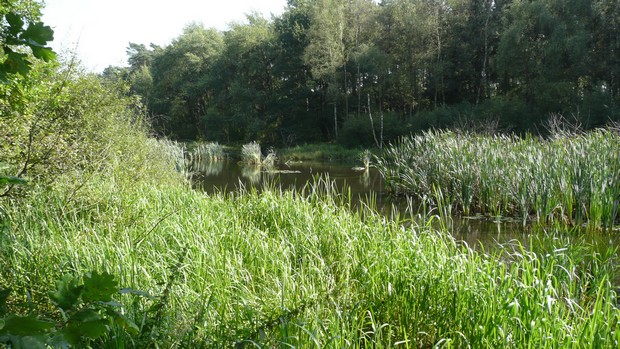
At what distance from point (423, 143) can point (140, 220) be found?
26.0 ft

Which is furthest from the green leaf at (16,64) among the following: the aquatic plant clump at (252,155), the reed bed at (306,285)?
the aquatic plant clump at (252,155)

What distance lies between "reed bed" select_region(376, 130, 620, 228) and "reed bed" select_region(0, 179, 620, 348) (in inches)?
114

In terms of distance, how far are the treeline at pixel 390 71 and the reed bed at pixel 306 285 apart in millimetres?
5463

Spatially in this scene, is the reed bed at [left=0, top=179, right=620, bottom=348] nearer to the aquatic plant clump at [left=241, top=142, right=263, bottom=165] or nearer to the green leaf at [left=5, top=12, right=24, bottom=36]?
the green leaf at [left=5, top=12, right=24, bottom=36]

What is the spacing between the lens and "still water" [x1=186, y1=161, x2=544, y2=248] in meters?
6.89

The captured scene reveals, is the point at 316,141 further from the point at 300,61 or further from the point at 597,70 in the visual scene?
the point at 597,70

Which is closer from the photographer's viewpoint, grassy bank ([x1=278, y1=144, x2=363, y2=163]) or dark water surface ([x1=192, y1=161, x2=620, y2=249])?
dark water surface ([x1=192, y1=161, x2=620, y2=249])

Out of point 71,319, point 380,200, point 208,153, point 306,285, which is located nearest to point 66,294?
point 71,319

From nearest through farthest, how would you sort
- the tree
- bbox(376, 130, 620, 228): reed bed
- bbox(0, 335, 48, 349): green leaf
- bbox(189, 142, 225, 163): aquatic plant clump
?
bbox(0, 335, 48, 349): green leaf < bbox(376, 130, 620, 228): reed bed < bbox(189, 142, 225, 163): aquatic plant clump < the tree

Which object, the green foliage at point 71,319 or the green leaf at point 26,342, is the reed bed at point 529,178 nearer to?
the green foliage at point 71,319

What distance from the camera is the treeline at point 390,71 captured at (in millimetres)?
21734

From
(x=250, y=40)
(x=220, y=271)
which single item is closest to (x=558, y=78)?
(x=250, y=40)

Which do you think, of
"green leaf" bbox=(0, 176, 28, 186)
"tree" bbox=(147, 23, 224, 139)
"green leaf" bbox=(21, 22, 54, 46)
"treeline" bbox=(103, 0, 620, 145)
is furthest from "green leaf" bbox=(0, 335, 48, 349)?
"tree" bbox=(147, 23, 224, 139)

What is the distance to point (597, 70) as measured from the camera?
21.7m
